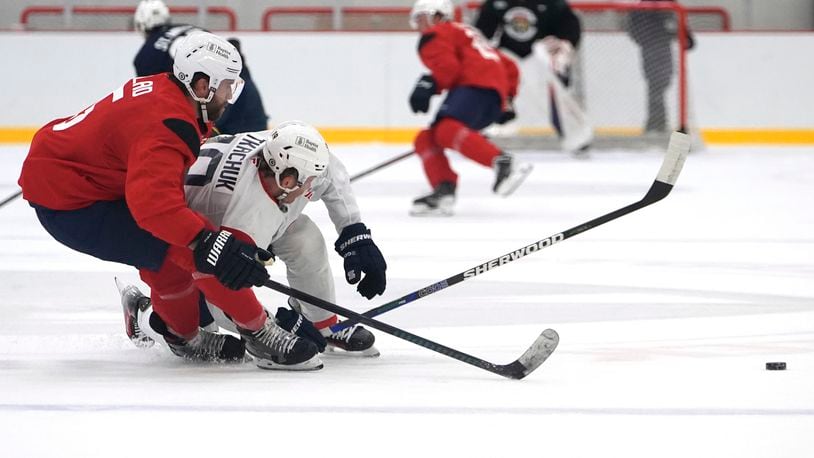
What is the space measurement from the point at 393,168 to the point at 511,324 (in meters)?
4.94

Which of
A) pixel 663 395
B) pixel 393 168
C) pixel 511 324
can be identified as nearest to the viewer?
pixel 663 395

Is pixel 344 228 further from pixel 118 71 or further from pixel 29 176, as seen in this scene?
pixel 118 71

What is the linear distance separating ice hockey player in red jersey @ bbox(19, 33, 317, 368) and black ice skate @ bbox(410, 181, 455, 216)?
3108 millimetres

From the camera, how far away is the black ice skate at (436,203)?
20.4 ft

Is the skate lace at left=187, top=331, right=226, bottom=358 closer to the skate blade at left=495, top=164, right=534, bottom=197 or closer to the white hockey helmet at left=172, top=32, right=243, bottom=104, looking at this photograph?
the white hockey helmet at left=172, top=32, right=243, bottom=104

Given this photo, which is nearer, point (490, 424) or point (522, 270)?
point (490, 424)

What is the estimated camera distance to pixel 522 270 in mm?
4605

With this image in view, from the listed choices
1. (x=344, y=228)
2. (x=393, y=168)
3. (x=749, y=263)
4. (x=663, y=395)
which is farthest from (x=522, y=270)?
(x=393, y=168)

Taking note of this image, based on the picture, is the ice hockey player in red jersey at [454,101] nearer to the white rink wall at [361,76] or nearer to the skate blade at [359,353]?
the skate blade at [359,353]

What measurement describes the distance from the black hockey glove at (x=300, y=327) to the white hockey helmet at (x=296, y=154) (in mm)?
364

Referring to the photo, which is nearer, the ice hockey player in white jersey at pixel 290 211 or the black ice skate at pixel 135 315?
the ice hockey player in white jersey at pixel 290 211

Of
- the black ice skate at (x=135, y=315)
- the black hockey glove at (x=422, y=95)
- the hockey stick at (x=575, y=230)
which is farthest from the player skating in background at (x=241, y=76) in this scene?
the hockey stick at (x=575, y=230)

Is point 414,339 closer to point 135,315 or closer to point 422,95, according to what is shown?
point 135,315

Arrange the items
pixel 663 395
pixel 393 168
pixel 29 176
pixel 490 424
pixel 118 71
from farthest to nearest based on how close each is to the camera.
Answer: pixel 118 71
pixel 393 168
pixel 29 176
pixel 663 395
pixel 490 424
